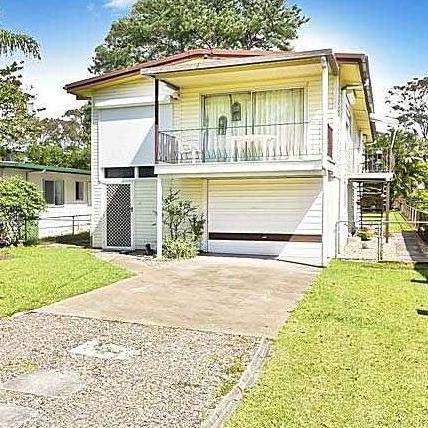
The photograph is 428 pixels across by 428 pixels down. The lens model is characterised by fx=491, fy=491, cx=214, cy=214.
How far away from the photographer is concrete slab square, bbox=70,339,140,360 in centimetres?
585

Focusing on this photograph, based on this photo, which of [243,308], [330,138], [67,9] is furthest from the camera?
[67,9]

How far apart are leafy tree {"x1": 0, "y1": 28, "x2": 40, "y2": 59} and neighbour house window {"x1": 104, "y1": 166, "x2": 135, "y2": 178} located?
4269 millimetres

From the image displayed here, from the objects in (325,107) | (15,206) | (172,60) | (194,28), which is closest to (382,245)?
(325,107)

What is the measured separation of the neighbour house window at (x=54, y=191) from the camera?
23.3 m

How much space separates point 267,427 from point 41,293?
6480 mm

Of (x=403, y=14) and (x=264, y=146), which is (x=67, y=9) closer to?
(x=264, y=146)

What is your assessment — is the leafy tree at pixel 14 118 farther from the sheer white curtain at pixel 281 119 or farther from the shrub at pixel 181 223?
the sheer white curtain at pixel 281 119

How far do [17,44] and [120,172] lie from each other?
5.06m

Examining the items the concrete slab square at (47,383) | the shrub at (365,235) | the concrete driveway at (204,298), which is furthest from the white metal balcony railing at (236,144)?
the concrete slab square at (47,383)

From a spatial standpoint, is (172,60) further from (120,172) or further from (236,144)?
(120,172)

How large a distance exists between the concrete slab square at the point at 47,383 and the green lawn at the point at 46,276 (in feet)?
9.64

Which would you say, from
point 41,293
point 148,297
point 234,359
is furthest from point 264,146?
point 234,359

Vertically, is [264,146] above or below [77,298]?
above

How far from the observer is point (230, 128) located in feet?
49.2
